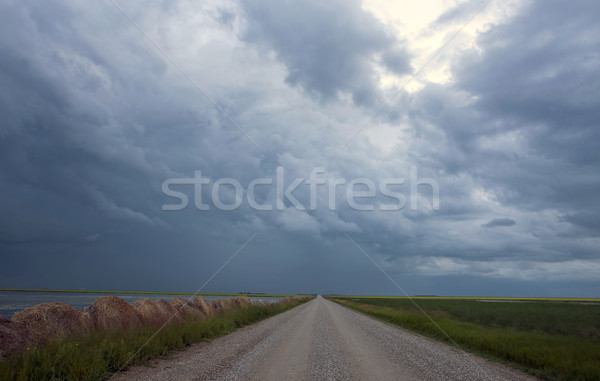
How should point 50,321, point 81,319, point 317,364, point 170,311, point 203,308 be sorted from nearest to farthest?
point 317,364, point 50,321, point 81,319, point 170,311, point 203,308

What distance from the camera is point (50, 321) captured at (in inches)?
456

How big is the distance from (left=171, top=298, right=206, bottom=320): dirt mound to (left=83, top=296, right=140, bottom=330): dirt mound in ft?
14.5

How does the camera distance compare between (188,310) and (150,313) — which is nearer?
(150,313)

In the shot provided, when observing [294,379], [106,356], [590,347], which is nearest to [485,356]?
[590,347]

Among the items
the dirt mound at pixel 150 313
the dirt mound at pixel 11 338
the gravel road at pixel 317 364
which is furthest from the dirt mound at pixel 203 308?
the dirt mound at pixel 11 338

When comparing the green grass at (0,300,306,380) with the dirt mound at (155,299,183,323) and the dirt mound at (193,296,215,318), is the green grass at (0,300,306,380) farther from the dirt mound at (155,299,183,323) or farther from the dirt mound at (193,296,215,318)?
the dirt mound at (193,296,215,318)

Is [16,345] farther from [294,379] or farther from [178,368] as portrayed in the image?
[294,379]

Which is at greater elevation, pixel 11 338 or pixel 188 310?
pixel 188 310

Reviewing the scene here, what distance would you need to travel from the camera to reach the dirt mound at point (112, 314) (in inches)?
541

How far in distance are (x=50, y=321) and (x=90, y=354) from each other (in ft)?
12.2

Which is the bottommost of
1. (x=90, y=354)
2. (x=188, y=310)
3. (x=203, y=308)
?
(x=90, y=354)

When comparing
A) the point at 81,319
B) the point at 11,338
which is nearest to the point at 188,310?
the point at 81,319

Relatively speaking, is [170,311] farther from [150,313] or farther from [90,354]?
[90,354]

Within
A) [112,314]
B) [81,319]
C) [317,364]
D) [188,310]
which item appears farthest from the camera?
[188,310]
